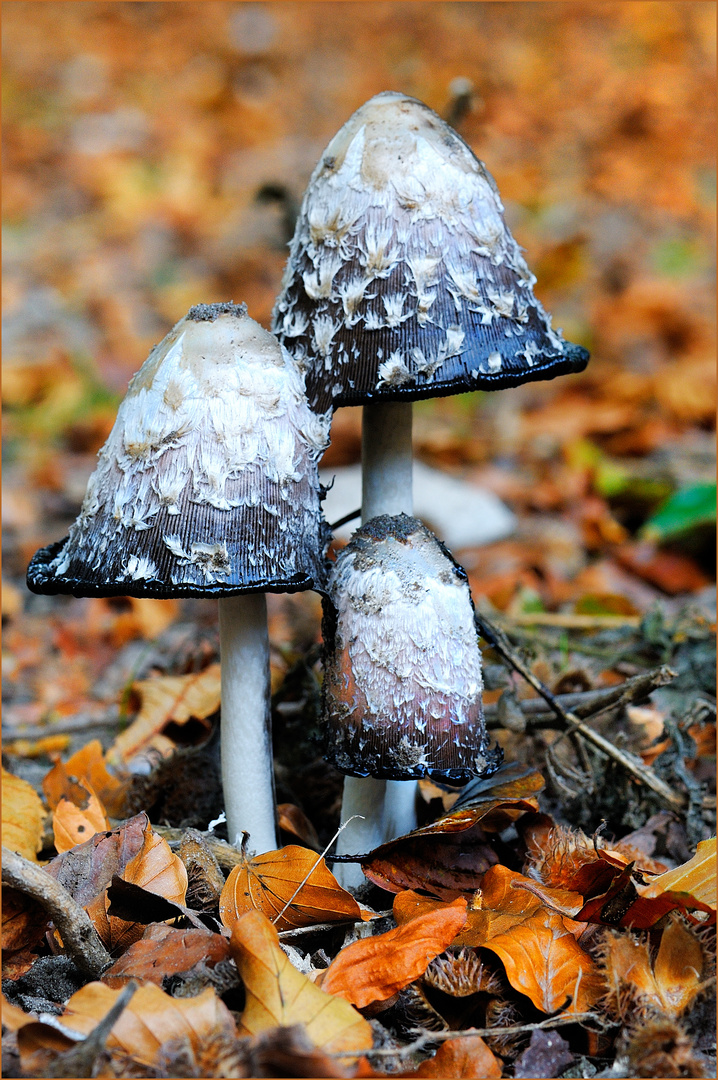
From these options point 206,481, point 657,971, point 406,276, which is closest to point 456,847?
point 657,971

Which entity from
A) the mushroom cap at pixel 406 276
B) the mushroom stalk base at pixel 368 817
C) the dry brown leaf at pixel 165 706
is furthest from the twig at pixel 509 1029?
the dry brown leaf at pixel 165 706

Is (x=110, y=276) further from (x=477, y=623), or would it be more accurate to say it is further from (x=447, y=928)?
(x=447, y=928)

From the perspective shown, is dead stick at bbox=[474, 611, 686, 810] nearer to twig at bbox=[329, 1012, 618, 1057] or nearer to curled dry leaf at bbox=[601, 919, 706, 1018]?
curled dry leaf at bbox=[601, 919, 706, 1018]

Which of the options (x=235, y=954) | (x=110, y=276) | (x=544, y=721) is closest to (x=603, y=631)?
(x=544, y=721)

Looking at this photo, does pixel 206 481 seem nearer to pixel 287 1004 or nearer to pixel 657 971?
pixel 287 1004

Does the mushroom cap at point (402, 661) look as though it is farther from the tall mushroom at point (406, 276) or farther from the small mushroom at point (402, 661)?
the tall mushroom at point (406, 276)
